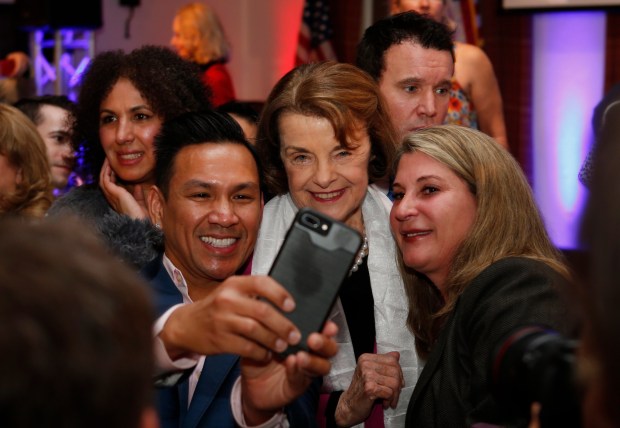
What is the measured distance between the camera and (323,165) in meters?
2.76

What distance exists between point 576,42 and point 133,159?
4.59 m

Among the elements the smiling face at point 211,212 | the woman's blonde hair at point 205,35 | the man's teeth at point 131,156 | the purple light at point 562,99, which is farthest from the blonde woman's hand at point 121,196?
the purple light at point 562,99

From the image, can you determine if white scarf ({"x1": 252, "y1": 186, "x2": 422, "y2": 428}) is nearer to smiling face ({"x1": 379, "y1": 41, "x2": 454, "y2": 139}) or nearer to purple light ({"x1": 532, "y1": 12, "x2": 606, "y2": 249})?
A: smiling face ({"x1": 379, "y1": 41, "x2": 454, "y2": 139})

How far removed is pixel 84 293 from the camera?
86 cm

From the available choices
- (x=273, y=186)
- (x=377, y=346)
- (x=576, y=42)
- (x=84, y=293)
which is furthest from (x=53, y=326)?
(x=576, y=42)

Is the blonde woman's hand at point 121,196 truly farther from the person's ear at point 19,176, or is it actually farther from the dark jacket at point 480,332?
the dark jacket at point 480,332

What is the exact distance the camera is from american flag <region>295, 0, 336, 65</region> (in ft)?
24.9

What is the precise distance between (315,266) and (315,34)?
20.3ft

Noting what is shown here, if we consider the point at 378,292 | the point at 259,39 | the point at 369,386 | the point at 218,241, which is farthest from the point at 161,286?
the point at 259,39

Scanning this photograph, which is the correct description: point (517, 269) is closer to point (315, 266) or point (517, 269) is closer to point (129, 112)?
point (315, 266)

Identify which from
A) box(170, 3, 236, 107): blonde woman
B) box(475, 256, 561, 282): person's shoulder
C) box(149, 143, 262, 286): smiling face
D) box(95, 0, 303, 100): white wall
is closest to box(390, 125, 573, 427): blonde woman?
box(475, 256, 561, 282): person's shoulder

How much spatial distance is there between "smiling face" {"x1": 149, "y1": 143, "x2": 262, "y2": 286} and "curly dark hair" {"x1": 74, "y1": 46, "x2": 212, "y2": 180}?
0.77 m

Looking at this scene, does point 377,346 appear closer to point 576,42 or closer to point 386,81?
point 386,81

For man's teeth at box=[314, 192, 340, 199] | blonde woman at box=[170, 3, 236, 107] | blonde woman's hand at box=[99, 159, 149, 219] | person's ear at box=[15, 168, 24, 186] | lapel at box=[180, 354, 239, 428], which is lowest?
lapel at box=[180, 354, 239, 428]
